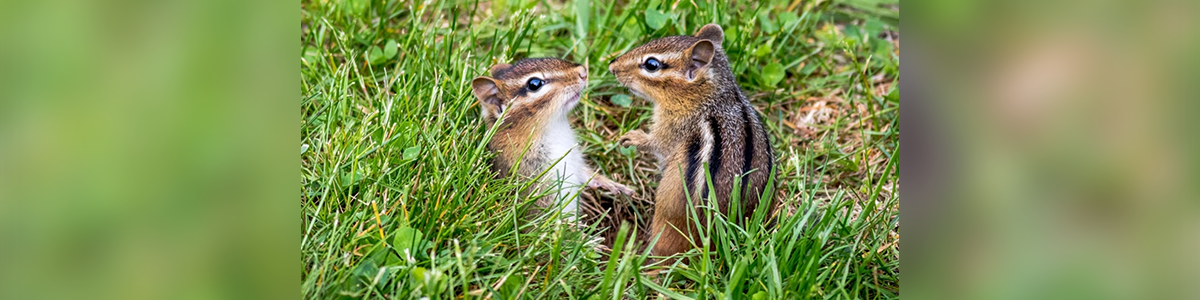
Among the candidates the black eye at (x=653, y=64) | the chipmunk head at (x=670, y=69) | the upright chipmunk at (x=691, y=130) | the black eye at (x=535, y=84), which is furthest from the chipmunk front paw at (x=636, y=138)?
the black eye at (x=535, y=84)

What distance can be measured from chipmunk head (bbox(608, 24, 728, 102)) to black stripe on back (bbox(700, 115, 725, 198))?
0.81 feet

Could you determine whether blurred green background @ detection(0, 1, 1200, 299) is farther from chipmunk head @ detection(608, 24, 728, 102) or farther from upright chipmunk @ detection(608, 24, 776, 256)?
chipmunk head @ detection(608, 24, 728, 102)

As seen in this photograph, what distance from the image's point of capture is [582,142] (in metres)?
4.61

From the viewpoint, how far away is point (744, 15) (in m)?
4.99

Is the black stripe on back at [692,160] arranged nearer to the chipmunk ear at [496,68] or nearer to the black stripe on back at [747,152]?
the black stripe on back at [747,152]

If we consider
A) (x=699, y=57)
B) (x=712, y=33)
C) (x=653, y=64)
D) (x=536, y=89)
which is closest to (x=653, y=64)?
(x=653, y=64)

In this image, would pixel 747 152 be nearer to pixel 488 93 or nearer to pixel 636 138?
pixel 636 138

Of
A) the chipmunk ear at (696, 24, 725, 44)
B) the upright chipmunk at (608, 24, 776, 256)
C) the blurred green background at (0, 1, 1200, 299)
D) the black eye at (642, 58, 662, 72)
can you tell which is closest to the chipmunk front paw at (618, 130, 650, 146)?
the upright chipmunk at (608, 24, 776, 256)

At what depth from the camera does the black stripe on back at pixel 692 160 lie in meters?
3.82

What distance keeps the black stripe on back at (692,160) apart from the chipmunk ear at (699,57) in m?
0.36
